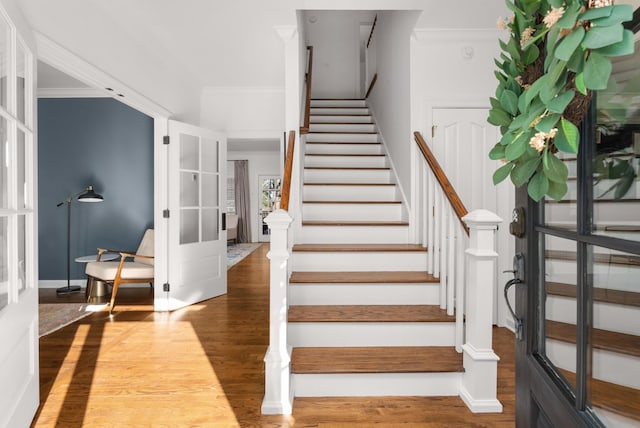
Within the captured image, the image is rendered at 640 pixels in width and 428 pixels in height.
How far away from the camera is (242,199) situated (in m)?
10.3

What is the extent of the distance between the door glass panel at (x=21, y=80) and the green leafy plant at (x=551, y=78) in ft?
7.19

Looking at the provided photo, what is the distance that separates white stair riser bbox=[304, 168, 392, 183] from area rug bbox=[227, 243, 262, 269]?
3.24 m

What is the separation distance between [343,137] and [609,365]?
4.47m

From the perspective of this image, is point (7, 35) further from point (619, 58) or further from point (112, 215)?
point (112, 215)

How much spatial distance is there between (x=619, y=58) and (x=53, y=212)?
6.03m

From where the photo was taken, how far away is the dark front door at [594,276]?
1.80ft

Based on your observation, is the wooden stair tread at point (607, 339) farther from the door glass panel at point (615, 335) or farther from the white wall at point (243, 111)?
the white wall at point (243, 111)

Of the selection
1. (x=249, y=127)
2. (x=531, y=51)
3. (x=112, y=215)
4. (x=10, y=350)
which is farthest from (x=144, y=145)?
(x=531, y=51)

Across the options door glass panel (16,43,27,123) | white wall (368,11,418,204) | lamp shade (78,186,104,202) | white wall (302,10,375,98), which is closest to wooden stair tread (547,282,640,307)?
door glass panel (16,43,27,123)

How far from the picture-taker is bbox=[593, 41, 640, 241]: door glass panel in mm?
534

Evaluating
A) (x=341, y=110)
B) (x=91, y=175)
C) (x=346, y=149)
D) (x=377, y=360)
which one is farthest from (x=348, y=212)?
(x=91, y=175)

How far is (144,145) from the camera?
16.3ft

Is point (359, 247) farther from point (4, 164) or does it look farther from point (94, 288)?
point (94, 288)

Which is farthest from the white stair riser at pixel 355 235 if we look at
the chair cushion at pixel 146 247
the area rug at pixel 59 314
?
the area rug at pixel 59 314
